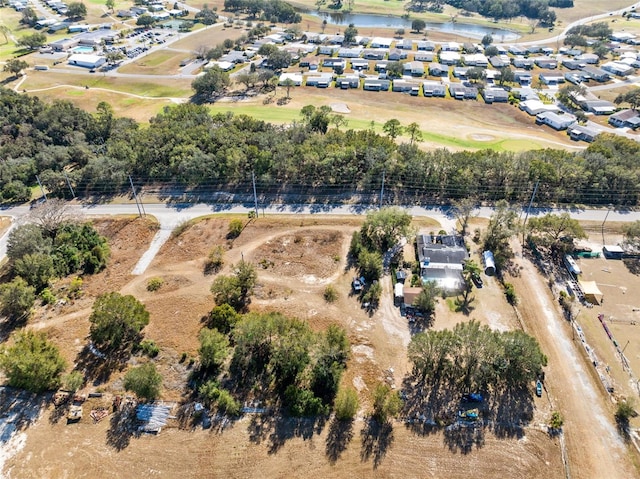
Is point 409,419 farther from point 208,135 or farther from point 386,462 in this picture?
point 208,135

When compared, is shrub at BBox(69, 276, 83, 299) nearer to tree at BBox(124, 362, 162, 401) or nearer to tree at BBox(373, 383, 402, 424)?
tree at BBox(124, 362, 162, 401)

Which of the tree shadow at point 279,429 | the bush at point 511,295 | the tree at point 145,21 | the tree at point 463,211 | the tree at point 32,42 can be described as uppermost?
the tree at point 145,21

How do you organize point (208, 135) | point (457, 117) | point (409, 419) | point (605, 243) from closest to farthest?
point (409, 419)
point (605, 243)
point (208, 135)
point (457, 117)

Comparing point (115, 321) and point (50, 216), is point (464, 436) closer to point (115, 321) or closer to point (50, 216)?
point (115, 321)

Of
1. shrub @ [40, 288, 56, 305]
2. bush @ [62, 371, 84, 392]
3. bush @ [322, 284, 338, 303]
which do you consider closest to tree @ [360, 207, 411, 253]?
bush @ [322, 284, 338, 303]

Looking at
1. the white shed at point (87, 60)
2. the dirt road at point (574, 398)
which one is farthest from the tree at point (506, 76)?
the white shed at point (87, 60)

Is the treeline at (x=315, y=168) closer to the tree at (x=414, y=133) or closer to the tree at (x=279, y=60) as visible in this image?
the tree at (x=414, y=133)

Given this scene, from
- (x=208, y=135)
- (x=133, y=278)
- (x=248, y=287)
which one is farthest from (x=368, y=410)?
(x=208, y=135)
